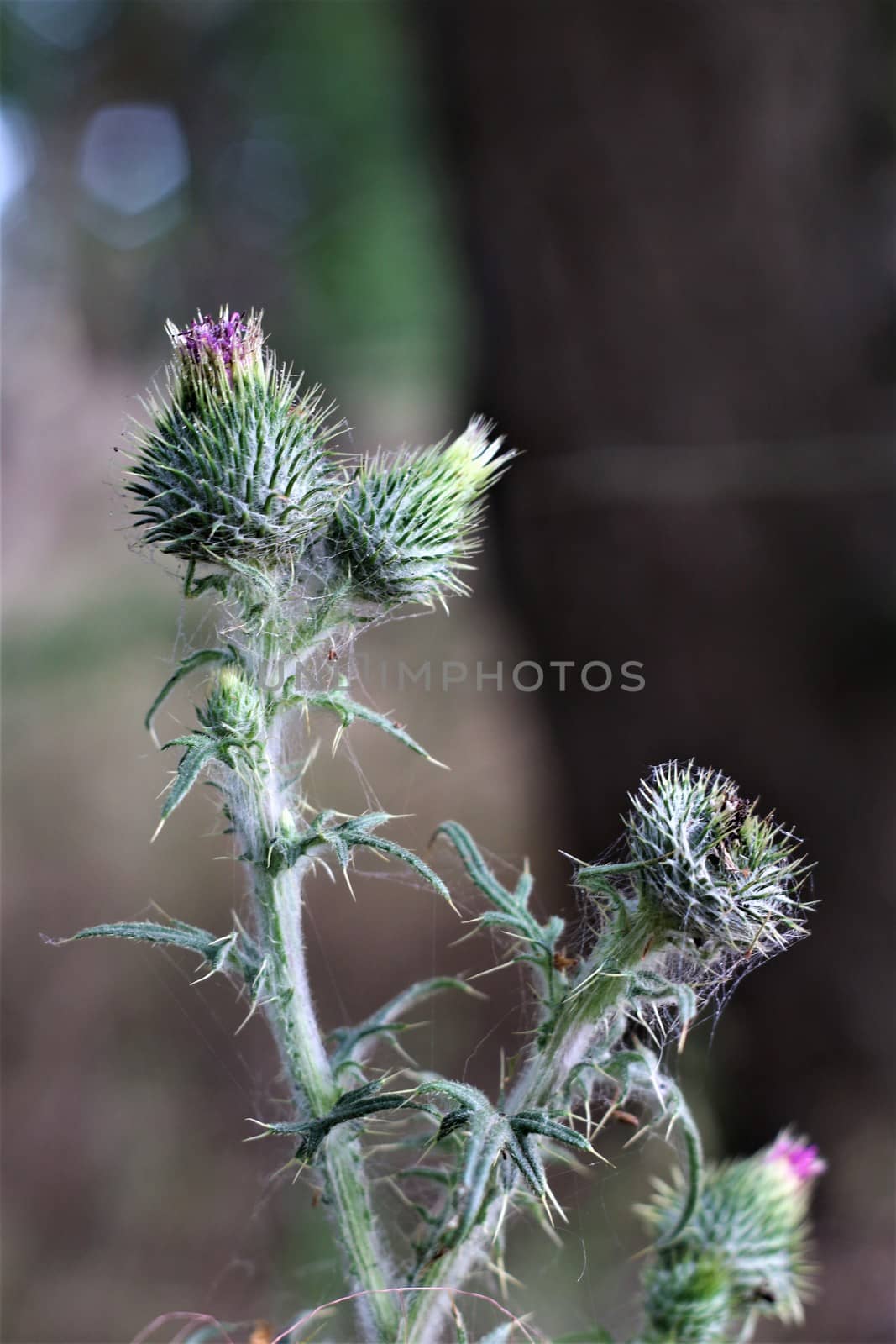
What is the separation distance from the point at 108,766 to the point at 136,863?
1382mm

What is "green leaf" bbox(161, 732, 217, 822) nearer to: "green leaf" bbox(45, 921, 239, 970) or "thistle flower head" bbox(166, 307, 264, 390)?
"green leaf" bbox(45, 921, 239, 970)

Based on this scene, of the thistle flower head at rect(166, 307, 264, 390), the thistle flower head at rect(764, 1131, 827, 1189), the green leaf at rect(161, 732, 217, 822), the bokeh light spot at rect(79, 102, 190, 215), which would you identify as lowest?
the thistle flower head at rect(764, 1131, 827, 1189)

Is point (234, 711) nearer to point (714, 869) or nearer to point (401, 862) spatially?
point (401, 862)

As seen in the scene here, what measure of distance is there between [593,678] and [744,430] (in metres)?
1.65

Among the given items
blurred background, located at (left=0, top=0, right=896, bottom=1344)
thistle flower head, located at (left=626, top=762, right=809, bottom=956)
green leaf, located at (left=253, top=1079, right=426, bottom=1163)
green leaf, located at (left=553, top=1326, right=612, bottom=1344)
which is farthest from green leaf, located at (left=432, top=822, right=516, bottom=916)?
green leaf, located at (left=553, top=1326, right=612, bottom=1344)

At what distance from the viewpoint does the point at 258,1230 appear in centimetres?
404

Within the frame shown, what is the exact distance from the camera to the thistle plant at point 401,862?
1327mm

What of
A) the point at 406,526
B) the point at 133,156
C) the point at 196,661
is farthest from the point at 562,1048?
the point at 133,156

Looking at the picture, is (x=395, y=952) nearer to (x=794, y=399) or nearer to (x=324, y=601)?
(x=794, y=399)

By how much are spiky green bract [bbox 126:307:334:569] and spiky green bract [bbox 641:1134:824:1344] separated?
4.44 feet

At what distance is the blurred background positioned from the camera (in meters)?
4.26

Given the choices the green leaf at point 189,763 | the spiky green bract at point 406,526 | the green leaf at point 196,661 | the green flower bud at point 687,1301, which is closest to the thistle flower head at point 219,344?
the spiky green bract at point 406,526

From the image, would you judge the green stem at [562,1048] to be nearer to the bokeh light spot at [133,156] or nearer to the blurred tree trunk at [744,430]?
the blurred tree trunk at [744,430]

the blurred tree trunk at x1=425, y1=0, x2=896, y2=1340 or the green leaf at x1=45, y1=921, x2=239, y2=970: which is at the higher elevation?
the blurred tree trunk at x1=425, y1=0, x2=896, y2=1340
